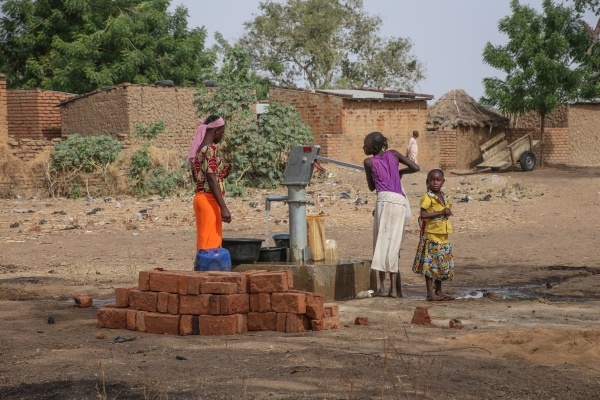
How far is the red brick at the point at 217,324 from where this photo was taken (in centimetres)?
610

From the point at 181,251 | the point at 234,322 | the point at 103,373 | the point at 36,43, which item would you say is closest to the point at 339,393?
the point at 103,373

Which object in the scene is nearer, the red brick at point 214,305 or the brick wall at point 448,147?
the red brick at point 214,305

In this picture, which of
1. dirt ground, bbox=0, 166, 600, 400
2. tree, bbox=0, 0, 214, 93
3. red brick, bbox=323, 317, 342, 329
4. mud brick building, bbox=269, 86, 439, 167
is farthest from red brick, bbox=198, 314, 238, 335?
tree, bbox=0, 0, 214, 93

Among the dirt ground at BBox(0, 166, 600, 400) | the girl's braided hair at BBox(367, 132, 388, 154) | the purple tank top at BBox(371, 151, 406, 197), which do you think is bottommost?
the dirt ground at BBox(0, 166, 600, 400)

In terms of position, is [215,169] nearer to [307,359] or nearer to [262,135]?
[307,359]

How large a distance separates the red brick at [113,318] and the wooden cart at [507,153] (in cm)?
2063

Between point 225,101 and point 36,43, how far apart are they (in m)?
11.0

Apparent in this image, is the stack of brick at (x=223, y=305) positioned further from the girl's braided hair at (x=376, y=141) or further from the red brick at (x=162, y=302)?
the girl's braided hair at (x=376, y=141)

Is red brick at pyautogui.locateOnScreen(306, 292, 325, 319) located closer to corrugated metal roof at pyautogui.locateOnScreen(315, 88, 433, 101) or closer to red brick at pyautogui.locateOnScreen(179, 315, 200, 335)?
red brick at pyautogui.locateOnScreen(179, 315, 200, 335)

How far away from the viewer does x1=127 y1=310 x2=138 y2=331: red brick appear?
6.39 metres

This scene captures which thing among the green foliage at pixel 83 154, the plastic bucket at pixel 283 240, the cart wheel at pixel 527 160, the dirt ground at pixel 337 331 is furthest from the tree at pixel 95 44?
the plastic bucket at pixel 283 240

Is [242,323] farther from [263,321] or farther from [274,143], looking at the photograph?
[274,143]

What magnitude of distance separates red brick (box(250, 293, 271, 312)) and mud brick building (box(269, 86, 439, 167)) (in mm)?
18356

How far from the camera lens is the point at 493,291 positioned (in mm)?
9000
